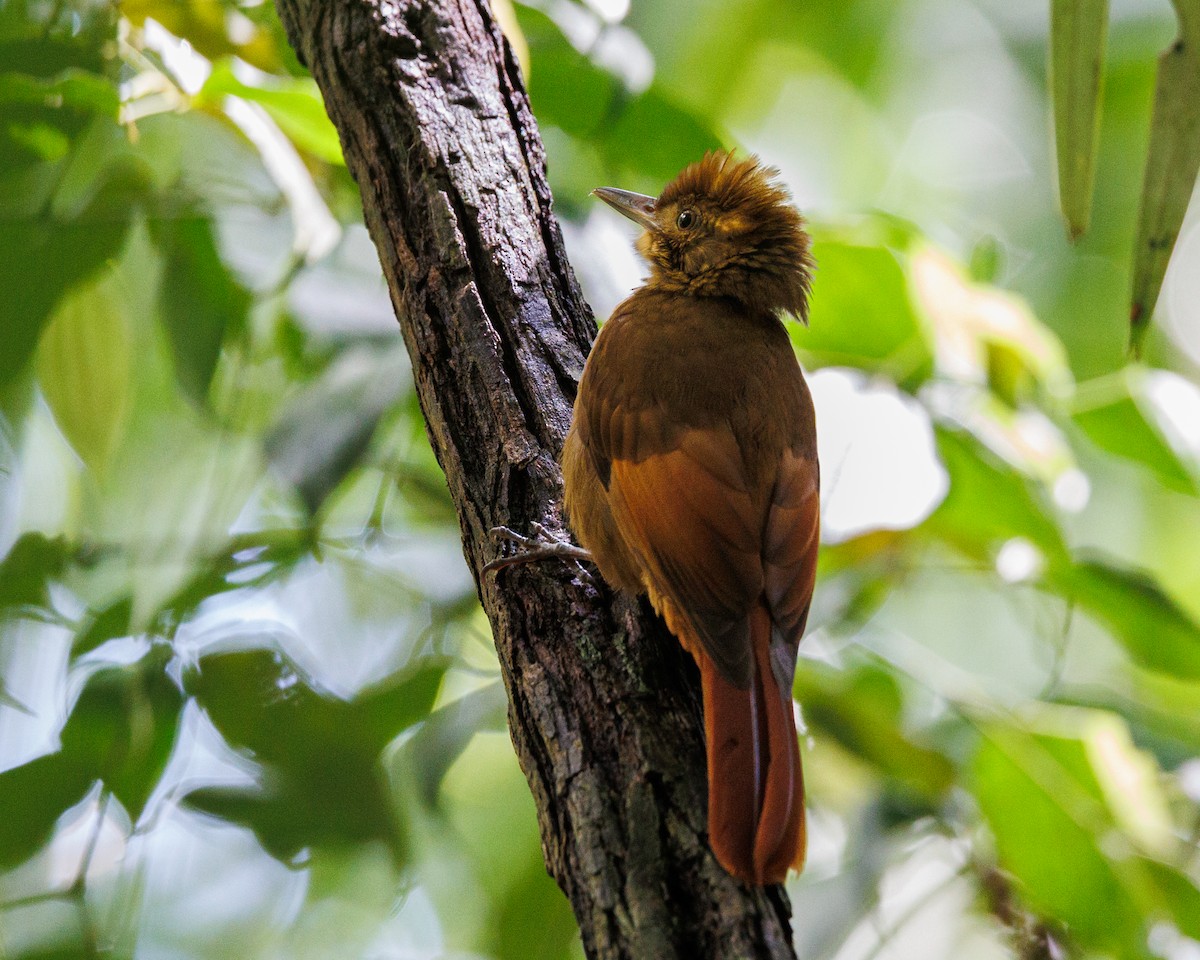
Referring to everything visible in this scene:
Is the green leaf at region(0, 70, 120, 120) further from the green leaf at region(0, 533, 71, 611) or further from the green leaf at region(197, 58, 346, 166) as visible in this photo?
the green leaf at region(0, 533, 71, 611)

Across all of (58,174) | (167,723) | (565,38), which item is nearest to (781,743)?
(167,723)

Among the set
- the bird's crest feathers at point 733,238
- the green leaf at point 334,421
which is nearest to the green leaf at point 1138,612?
the bird's crest feathers at point 733,238

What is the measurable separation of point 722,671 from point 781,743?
5.7 inches

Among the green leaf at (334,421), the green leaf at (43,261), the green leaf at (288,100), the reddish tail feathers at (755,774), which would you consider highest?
the green leaf at (288,100)

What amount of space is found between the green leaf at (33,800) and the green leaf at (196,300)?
89 cm

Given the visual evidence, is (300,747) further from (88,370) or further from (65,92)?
(65,92)

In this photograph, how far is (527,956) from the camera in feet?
8.59

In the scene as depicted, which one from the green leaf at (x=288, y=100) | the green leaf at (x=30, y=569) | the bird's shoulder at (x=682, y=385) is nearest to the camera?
the bird's shoulder at (x=682, y=385)

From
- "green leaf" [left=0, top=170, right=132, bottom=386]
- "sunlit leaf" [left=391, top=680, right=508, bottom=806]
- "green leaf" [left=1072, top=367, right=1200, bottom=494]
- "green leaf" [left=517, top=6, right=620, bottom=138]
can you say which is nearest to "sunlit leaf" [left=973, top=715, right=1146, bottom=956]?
"green leaf" [left=1072, top=367, right=1200, bottom=494]

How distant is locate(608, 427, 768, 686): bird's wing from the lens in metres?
1.93

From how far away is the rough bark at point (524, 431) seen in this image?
154 centimetres

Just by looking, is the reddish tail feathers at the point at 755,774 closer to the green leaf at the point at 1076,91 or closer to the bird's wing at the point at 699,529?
the bird's wing at the point at 699,529

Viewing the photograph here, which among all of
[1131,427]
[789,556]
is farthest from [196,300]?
[1131,427]

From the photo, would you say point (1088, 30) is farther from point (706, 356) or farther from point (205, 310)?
point (205, 310)
